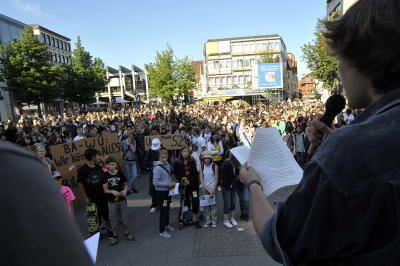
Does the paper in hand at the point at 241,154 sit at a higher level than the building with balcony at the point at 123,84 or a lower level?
lower

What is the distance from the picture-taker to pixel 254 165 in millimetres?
1549

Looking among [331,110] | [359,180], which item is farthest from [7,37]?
[359,180]

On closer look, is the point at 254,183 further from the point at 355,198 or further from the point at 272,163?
the point at 355,198

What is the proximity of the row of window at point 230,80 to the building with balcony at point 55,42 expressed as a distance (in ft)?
102

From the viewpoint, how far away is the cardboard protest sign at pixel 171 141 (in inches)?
404

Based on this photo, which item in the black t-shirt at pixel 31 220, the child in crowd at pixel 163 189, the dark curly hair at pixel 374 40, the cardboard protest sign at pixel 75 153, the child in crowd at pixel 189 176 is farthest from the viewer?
the cardboard protest sign at pixel 75 153

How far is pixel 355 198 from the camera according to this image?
0.73m

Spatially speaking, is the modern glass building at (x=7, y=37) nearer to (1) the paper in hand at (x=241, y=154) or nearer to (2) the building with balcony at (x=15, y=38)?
(2) the building with balcony at (x=15, y=38)

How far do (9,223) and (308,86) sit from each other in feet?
481

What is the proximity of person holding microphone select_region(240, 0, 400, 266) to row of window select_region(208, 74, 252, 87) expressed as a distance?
6718 cm

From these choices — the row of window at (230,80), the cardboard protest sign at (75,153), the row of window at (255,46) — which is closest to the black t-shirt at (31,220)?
the cardboard protest sign at (75,153)

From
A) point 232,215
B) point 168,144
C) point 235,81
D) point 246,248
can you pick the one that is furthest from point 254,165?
point 235,81

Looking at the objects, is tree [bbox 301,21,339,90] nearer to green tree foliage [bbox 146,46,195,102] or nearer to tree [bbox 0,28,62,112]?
green tree foliage [bbox 146,46,195,102]

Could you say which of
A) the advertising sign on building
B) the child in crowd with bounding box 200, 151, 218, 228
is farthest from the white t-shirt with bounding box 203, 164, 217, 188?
the advertising sign on building
